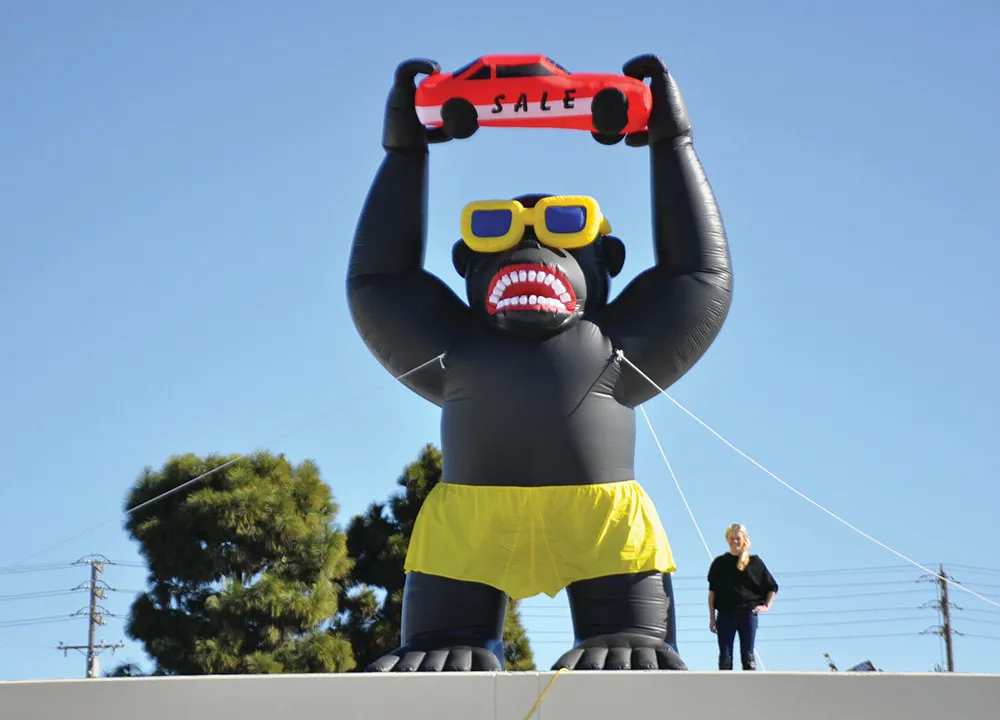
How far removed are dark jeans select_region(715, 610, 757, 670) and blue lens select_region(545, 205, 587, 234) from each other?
2037 millimetres

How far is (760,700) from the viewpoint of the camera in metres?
4.80

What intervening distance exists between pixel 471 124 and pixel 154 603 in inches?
306

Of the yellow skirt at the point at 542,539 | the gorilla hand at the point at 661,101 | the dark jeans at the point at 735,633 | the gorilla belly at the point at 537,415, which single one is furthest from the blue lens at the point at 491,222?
the dark jeans at the point at 735,633

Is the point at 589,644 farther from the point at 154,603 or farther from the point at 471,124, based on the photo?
the point at 154,603

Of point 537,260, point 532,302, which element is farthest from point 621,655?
point 537,260

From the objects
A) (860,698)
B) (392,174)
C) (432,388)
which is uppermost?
(392,174)

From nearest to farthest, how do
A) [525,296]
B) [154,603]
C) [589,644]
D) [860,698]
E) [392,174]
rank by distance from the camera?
[860,698], [589,644], [525,296], [392,174], [154,603]

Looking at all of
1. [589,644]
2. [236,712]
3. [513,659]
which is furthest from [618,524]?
[513,659]

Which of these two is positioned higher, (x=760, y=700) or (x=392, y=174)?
(x=392, y=174)

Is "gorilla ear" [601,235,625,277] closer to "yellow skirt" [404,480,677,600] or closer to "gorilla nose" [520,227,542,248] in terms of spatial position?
"gorilla nose" [520,227,542,248]

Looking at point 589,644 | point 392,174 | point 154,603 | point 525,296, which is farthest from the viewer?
point 154,603

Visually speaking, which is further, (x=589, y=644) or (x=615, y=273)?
(x=615, y=273)

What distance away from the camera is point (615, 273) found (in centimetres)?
696

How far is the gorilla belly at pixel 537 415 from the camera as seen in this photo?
20.6ft
